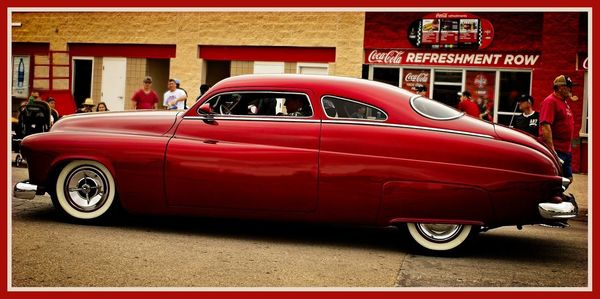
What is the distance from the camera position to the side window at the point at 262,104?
6797 millimetres

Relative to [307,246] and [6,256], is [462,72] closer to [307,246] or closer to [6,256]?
[307,246]

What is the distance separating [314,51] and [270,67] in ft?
4.73

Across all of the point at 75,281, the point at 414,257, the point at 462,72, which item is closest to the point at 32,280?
the point at 75,281

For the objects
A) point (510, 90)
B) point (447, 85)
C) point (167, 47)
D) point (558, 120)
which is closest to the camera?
point (558, 120)

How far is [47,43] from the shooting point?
77.4 ft

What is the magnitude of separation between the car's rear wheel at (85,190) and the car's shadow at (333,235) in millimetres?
140

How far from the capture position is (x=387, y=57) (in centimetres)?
1988

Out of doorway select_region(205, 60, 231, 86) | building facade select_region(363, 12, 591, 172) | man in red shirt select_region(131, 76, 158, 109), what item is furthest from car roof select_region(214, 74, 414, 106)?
doorway select_region(205, 60, 231, 86)

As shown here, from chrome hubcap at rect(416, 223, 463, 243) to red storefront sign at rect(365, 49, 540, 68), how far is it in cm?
1304

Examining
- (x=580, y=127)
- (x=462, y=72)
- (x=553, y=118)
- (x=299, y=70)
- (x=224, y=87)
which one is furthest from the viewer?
(x=299, y=70)

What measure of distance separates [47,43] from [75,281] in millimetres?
20177

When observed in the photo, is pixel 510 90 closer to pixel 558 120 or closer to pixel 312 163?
pixel 558 120

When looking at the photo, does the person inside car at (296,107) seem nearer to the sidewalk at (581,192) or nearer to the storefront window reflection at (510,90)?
the sidewalk at (581,192)

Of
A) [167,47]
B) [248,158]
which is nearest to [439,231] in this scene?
[248,158]
